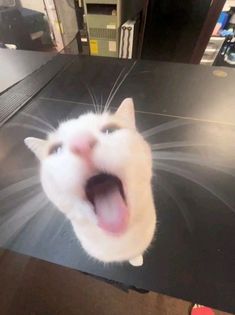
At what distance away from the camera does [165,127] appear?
22.2 inches

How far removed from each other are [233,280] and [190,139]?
0.30 meters

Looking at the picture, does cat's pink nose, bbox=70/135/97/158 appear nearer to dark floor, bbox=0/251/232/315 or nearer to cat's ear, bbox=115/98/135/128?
cat's ear, bbox=115/98/135/128

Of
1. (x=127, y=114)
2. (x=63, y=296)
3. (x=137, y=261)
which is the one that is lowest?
(x=63, y=296)

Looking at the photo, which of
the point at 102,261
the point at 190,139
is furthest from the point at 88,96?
the point at 102,261

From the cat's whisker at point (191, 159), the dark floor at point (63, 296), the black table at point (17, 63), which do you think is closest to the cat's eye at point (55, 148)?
the cat's whisker at point (191, 159)

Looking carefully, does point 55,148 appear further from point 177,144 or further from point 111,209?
point 177,144

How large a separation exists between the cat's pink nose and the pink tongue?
72mm

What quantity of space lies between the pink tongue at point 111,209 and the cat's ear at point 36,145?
0.56ft

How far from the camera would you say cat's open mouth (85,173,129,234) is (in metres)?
0.34

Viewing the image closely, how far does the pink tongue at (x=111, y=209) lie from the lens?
0.34m

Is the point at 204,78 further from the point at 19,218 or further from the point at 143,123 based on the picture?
the point at 19,218

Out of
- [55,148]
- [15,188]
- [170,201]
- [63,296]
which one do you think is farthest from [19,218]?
[63,296]

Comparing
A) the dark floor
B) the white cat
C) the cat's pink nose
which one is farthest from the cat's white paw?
the dark floor

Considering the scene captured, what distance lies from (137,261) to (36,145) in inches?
12.3
